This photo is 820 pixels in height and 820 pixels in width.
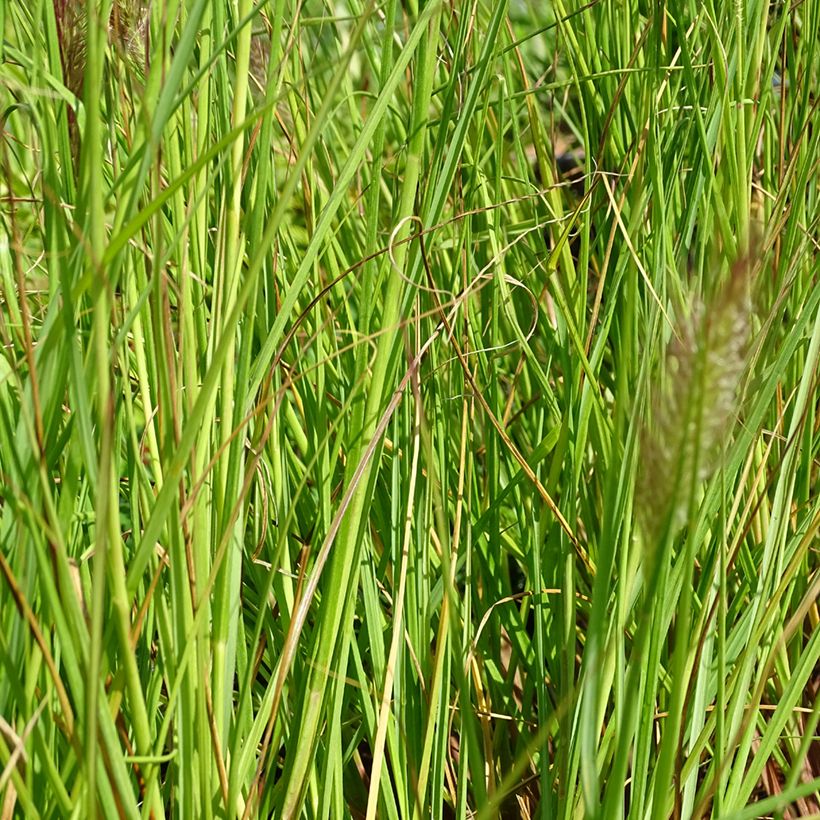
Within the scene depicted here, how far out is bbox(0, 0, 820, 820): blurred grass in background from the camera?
1.39ft

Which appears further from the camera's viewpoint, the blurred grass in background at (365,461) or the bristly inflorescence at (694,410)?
the blurred grass in background at (365,461)

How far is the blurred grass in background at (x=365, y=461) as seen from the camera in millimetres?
424

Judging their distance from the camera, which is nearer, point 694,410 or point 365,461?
point 694,410

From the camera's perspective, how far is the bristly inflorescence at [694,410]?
0.30 meters

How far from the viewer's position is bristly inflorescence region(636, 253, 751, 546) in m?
0.30

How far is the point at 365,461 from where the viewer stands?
569 mm

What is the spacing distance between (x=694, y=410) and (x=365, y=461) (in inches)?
11.4

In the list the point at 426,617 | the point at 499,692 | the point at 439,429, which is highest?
the point at 439,429

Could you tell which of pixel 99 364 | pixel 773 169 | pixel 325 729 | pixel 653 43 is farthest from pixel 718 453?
pixel 773 169

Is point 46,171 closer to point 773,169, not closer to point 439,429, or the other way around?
point 439,429

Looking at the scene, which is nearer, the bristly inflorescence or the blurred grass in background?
the bristly inflorescence

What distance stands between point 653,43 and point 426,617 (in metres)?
0.47

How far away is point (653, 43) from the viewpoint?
75cm

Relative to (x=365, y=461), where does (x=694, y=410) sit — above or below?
above
